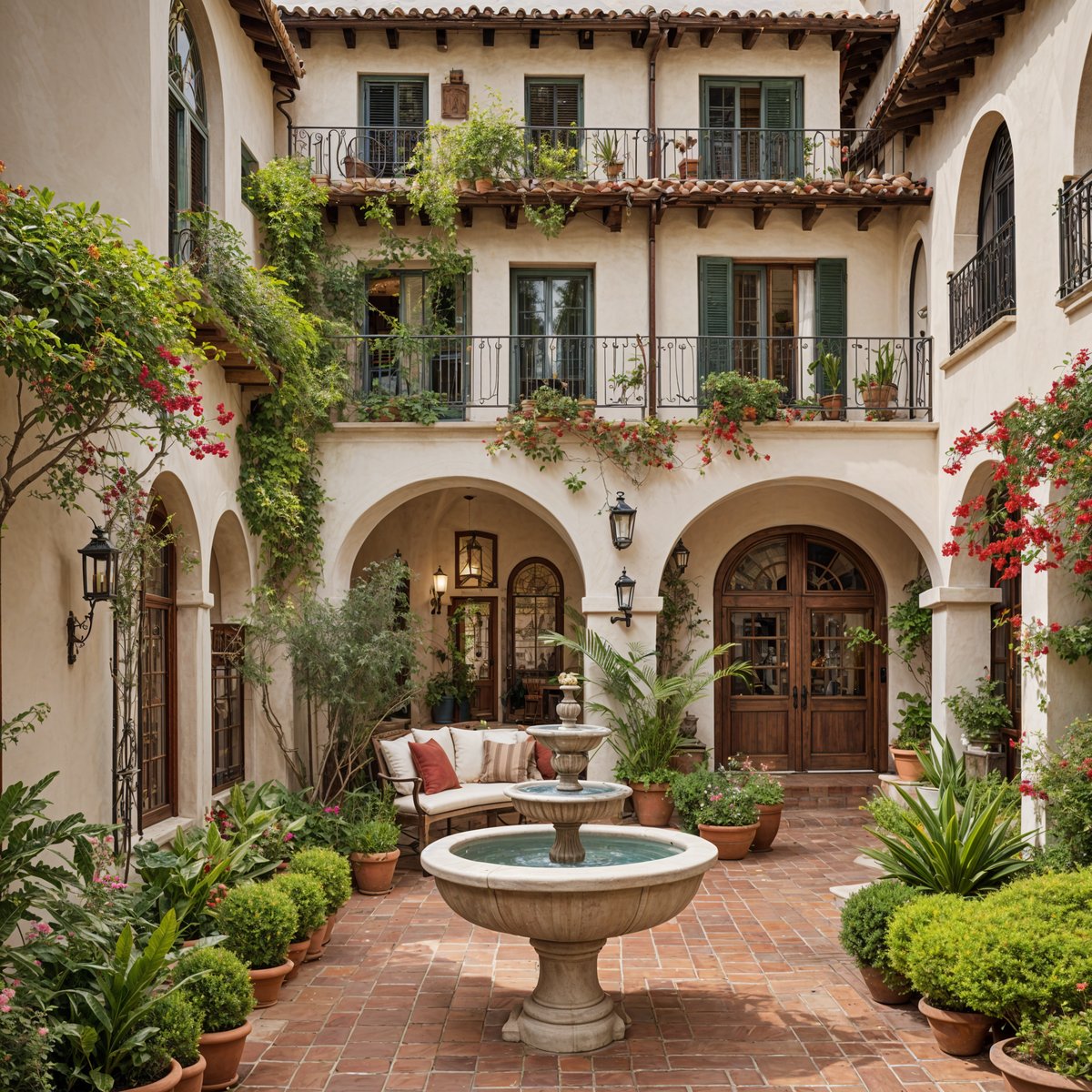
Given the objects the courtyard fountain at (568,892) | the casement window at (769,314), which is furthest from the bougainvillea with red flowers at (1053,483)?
the casement window at (769,314)

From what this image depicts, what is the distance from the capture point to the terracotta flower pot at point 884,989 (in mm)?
6809

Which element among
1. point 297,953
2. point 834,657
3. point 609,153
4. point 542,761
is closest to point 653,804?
point 542,761

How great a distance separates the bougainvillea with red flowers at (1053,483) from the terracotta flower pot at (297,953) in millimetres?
5164

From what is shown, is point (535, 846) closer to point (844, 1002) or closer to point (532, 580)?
point (844, 1002)

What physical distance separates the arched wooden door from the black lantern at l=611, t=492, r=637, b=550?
8.43 ft

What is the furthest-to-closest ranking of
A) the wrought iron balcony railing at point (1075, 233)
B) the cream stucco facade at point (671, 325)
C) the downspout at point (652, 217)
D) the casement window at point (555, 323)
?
the casement window at point (555, 323), the downspout at point (652, 217), the cream stucco facade at point (671, 325), the wrought iron balcony railing at point (1075, 233)

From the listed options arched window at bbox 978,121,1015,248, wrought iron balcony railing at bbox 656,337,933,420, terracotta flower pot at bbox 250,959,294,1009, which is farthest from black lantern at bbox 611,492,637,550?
terracotta flower pot at bbox 250,959,294,1009

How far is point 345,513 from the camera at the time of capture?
41.0 ft

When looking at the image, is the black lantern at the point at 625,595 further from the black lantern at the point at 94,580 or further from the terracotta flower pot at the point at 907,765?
the black lantern at the point at 94,580

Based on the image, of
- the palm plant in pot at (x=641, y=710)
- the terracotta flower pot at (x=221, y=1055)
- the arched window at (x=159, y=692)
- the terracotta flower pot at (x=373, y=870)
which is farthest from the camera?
the palm plant in pot at (x=641, y=710)

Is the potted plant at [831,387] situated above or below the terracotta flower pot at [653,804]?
above

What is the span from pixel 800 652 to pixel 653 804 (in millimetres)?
3563

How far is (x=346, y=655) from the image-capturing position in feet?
34.6

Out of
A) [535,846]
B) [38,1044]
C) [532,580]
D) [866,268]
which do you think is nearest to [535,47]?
[866,268]
